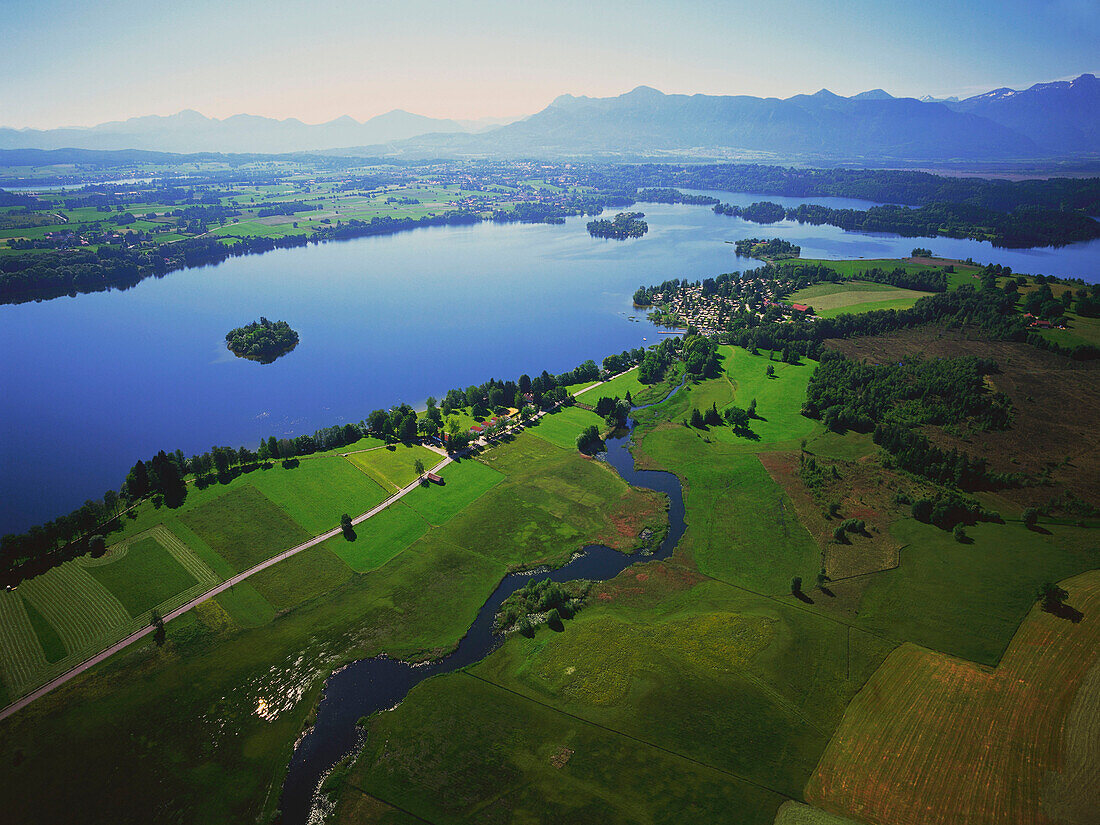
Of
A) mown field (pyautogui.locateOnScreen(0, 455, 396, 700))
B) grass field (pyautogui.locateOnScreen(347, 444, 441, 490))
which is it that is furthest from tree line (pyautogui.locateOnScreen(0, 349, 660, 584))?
grass field (pyautogui.locateOnScreen(347, 444, 441, 490))

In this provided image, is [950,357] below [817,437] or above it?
above

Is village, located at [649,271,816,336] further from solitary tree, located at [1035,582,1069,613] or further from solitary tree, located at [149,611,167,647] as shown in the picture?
solitary tree, located at [149,611,167,647]

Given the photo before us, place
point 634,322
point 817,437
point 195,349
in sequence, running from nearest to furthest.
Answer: point 817,437 → point 195,349 → point 634,322

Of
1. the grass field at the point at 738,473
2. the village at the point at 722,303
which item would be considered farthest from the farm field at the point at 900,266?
the grass field at the point at 738,473

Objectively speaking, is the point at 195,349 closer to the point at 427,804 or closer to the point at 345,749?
the point at 345,749

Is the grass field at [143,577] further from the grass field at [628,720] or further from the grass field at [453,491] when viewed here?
the grass field at [628,720]

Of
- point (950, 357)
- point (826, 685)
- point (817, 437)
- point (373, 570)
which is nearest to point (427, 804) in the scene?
point (373, 570)

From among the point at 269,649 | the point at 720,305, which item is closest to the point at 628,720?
the point at 269,649

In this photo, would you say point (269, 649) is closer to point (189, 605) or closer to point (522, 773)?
A: point (189, 605)
